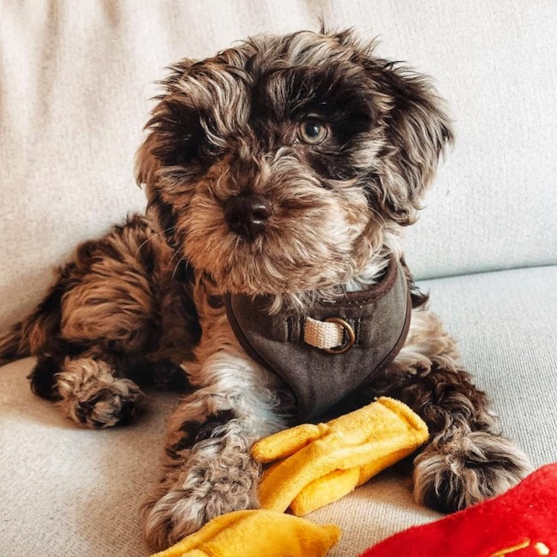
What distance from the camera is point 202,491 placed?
133cm

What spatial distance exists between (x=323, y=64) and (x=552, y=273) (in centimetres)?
135

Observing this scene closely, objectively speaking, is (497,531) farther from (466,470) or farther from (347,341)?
(347,341)

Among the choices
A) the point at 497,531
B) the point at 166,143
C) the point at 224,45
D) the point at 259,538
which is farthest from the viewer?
the point at 224,45

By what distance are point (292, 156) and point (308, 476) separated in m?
0.68

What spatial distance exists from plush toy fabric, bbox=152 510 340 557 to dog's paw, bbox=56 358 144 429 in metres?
0.67

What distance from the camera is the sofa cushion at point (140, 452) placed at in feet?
4.09

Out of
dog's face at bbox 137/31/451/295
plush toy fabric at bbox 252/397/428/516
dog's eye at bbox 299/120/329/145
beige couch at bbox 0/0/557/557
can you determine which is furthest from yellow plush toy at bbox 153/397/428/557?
beige couch at bbox 0/0/557/557

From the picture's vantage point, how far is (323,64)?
1455mm

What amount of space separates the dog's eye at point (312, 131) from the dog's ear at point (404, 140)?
136mm

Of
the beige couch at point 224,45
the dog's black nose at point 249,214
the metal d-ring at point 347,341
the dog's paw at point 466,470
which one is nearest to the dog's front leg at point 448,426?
the dog's paw at point 466,470

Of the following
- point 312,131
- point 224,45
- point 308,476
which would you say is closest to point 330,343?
point 308,476

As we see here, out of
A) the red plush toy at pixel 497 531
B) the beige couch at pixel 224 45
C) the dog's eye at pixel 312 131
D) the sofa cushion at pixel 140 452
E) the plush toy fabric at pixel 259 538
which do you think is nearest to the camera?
the red plush toy at pixel 497 531

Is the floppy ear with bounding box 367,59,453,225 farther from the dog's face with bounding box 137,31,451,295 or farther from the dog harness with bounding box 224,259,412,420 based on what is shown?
the dog harness with bounding box 224,259,412,420

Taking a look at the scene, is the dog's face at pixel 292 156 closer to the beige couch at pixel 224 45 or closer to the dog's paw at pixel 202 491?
the dog's paw at pixel 202 491
